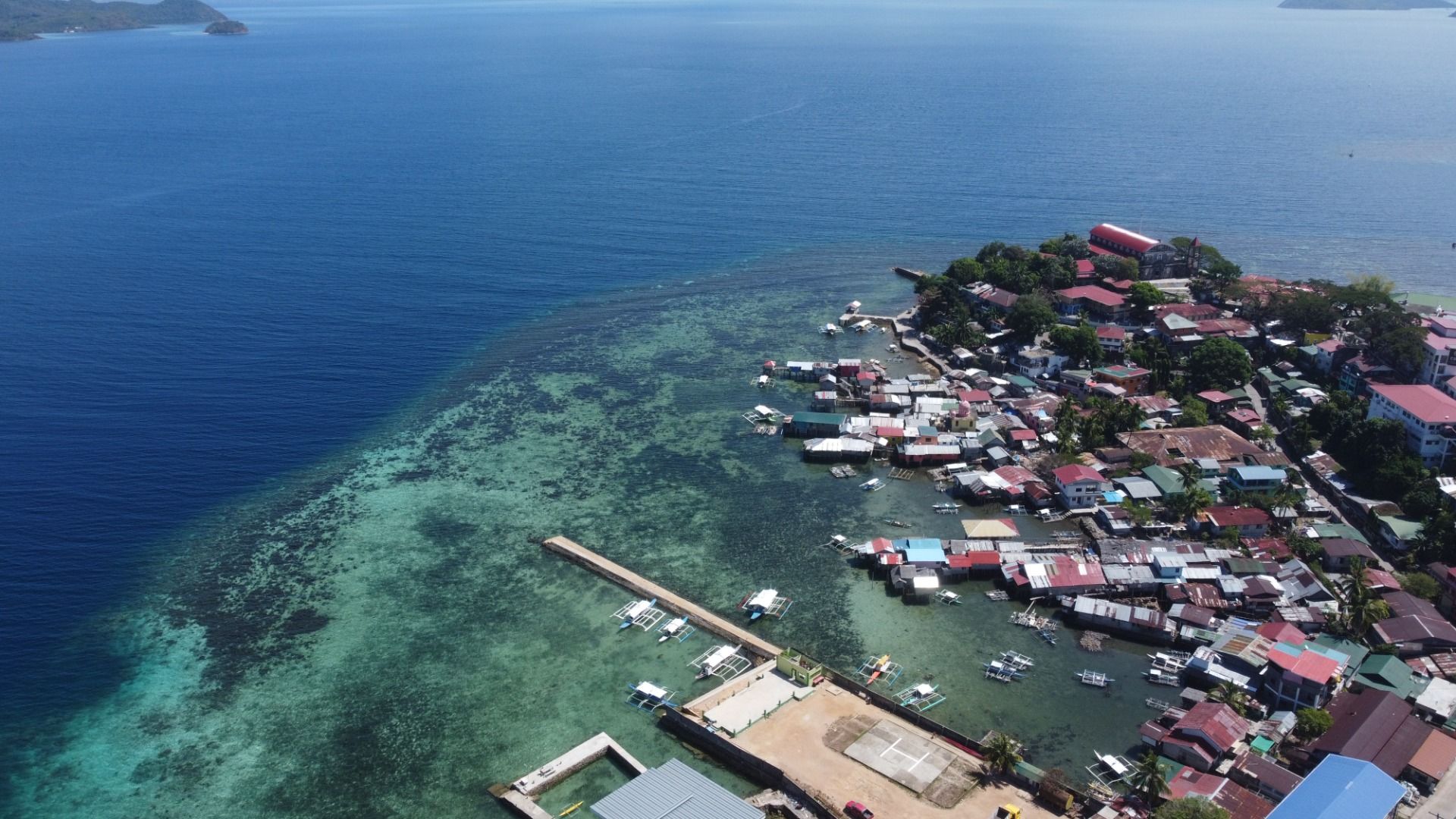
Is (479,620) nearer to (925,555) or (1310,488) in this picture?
(925,555)

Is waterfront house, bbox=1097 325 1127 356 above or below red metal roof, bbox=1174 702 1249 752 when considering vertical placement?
above

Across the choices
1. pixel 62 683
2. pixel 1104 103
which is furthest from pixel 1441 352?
pixel 1104 103

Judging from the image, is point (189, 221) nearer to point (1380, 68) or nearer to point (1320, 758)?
point (1320, 758)

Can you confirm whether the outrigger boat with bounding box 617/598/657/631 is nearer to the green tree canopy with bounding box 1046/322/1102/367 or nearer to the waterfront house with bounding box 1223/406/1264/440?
the waterfront house with bounding box 1223/406/1264/440

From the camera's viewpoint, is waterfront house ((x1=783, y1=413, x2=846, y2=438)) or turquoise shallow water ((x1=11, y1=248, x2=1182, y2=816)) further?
waterfront house ((x1=783, y1=413, x2=846, y2=438))

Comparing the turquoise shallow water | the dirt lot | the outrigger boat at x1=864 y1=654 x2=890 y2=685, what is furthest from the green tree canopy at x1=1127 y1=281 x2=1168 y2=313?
the dirt lot

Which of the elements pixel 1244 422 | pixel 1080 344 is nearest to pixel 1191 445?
pixel 1244 422

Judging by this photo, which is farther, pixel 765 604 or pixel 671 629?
pixel 765 604
